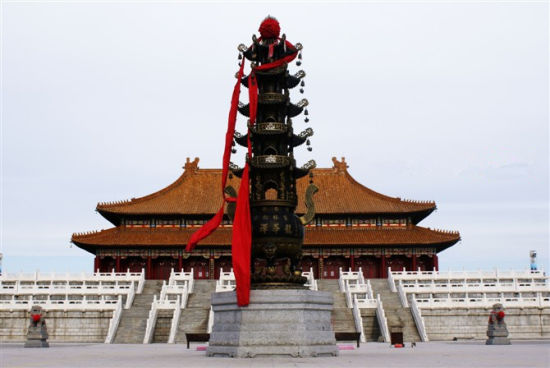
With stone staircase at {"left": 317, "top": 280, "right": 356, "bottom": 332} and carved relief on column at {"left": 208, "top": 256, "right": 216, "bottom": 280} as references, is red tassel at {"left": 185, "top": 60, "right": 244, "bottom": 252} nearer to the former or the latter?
stone staircase at {"left": 317, "top": 280, "right": 356, "bottom": 332}

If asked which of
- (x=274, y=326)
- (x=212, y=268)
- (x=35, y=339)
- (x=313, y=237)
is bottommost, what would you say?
(x=35, y=339)

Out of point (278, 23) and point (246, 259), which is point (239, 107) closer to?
point (278, 23)

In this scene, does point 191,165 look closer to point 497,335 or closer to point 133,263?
point 133,263

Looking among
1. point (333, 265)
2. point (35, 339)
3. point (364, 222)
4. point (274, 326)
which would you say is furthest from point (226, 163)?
point (364, 222)

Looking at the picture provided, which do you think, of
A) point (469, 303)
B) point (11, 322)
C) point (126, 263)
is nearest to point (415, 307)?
point (469, 303)

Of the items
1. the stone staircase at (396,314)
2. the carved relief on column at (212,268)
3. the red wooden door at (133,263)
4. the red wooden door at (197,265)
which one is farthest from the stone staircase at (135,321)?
the red wooden door at (133,263)

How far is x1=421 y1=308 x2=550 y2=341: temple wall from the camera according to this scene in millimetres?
36281

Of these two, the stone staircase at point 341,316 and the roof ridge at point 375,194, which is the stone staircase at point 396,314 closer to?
the stone staircase at point 341,316

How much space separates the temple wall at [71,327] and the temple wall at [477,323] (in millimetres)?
18258

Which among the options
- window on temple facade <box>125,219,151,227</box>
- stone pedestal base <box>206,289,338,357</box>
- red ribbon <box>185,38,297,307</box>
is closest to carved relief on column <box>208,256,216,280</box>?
window on temple facade <box>125,219,151,227</box>

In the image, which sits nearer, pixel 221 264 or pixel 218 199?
pixel 221 264

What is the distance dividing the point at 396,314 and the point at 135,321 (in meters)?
14.6

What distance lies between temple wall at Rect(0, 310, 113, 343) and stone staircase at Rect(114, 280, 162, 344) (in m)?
1.21

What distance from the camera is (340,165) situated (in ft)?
217
